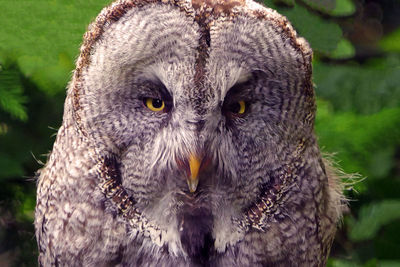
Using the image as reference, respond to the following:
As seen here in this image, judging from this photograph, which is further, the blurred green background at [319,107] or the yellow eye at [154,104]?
the blurred green background at [319,107]

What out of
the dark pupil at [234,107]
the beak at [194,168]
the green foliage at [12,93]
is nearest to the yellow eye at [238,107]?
the dark pupil at [234,107]

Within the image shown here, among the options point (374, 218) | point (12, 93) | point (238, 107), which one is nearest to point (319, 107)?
point (374, 218)

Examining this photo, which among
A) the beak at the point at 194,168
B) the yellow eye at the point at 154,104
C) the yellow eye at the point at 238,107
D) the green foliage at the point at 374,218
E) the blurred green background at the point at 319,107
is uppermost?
the yellow eye at the point at 154,104

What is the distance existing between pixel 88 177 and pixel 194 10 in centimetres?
42

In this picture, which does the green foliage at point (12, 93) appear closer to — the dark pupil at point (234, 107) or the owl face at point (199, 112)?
the owl face at point (199, 112)

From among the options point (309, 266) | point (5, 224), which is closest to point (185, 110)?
point (309, 266)

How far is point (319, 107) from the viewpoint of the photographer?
69.2 inches

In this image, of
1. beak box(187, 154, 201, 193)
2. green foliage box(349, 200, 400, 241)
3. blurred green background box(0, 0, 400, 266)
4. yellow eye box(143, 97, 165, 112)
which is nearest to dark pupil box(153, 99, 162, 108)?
yellow eye box(143, 97, 165, 112)

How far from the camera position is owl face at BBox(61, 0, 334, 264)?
105cm

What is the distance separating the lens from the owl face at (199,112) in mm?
1055

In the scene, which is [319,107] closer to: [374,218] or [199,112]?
[374,218]

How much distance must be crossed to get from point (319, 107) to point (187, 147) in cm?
78

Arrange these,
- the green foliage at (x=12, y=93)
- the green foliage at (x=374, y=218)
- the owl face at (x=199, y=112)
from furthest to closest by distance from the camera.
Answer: the green foliage at (x=374, y=218) → the green foliage at (x=12, y=93) → the owl face at (x=199, y=112)

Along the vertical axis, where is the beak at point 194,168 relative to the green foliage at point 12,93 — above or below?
above
